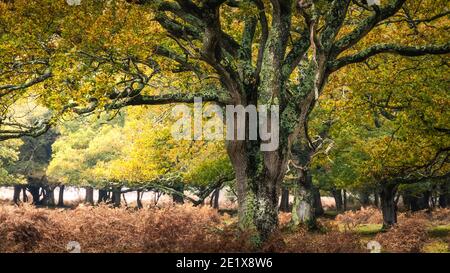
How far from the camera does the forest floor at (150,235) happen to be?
41.0 ft

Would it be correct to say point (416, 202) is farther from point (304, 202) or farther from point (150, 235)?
point (150, 235)

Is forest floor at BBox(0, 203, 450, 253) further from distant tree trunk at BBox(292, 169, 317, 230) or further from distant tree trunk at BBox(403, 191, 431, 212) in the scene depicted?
distant tree trunk at BBox(403, 191, 431, 212)

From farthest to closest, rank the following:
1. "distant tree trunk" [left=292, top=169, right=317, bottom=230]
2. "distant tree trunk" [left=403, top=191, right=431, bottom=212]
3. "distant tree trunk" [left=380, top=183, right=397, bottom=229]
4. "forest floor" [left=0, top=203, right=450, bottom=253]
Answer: "distant tree trunk" [left=403, top=191, right=431, bottom=212] → "distant tree trunk" [left=380, top=183, right=397, bottom=229] → "distant tree trunk" [left=292, top=169, right=317, bottom=230] → "forest floor" [left=0, top=203, right=450, bottom=253]

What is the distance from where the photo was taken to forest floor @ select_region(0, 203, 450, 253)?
12500 mm

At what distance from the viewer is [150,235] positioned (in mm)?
14992

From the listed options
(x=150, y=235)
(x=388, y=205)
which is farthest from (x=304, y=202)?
(x=150, y=235)

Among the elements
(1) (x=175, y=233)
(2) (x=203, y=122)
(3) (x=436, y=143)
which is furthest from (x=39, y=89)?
(3) (x=436, y=143)

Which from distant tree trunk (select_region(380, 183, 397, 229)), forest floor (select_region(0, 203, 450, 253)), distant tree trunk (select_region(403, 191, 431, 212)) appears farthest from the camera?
distant tree trunk (select_region(403, 191, 431, 212))

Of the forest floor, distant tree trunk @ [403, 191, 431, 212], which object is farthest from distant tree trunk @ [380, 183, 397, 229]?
distant tree trunk @ [403, 191, 431, 212]

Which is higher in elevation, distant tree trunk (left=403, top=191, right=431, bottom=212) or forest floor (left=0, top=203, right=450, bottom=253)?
forest floor (left=0, top=203, right=450, bottom=253)

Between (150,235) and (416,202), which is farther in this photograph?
(416,202)

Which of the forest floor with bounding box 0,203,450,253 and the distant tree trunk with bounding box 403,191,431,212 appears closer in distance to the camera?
the forest floor with bounding box 0,203,450,253

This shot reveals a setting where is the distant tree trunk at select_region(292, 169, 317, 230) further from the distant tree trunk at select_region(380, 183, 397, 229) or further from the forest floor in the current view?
the forest floor
